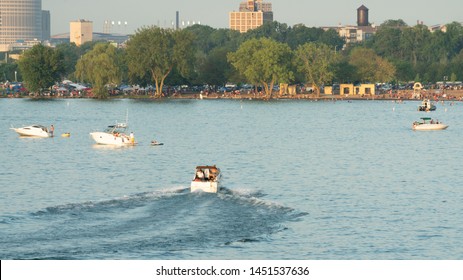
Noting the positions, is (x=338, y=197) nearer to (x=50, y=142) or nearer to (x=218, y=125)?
(x=50, y=142)

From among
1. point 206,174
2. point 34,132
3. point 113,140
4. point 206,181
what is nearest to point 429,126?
point 113,140

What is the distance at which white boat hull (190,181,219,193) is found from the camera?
190ft

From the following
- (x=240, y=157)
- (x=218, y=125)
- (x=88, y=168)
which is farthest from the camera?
(x=218, y=125)

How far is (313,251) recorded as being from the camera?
44875 mm

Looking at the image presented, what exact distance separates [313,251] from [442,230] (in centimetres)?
784

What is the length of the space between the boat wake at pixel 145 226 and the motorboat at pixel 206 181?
1.65 ft

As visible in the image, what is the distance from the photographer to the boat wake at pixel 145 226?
42625mm

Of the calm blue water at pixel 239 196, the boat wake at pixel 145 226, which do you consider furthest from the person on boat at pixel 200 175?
the calm blue water at pixel 239 196

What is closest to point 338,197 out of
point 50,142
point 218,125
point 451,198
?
point 451,198

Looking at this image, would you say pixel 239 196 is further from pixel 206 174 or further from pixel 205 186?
pixel 206 174

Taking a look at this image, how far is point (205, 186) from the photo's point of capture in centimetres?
5825

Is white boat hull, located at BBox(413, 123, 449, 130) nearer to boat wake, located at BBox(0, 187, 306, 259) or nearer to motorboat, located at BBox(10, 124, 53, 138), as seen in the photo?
motorboat, located at BBox(10, 124, 53, 138)

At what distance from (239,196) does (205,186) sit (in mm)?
1861
